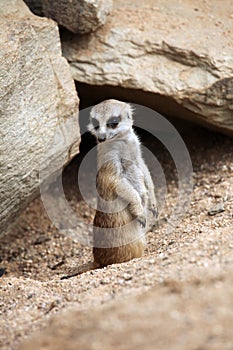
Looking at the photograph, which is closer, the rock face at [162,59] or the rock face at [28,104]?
the rock face at [28,104]

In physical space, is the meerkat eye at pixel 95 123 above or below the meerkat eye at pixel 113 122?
below

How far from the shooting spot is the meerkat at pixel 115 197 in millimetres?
3650

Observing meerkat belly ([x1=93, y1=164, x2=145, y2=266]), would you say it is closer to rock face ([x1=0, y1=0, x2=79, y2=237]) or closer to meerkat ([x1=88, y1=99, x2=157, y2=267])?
meerkat ([x1=88, y1=99, x2=157, y2=267])

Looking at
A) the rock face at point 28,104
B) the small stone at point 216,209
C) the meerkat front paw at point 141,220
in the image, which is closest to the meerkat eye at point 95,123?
the rock face at point 28,104

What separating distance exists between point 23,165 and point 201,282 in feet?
5.27

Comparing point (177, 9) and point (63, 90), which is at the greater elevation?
point (177, 9)

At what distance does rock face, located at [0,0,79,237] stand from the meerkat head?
274 mm

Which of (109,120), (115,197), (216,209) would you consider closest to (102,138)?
(109,120)

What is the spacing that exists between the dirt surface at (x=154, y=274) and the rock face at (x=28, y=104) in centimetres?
60

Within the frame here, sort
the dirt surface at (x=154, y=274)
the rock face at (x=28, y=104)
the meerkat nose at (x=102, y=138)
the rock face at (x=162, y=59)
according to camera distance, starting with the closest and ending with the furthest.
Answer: the dirt surface at (x=154, y=274) → the rock face at (x=28, y=104) → the meerkat nose at (x=102, y=138) → the rock face at (x=162, y=59)

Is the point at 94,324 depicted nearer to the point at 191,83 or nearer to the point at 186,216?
the point at 186,216

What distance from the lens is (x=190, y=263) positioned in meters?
2.57

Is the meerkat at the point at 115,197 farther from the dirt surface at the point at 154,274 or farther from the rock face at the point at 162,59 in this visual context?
the rock face at the point at 162,59

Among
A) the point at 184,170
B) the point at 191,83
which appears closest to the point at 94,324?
the point at 191,83
